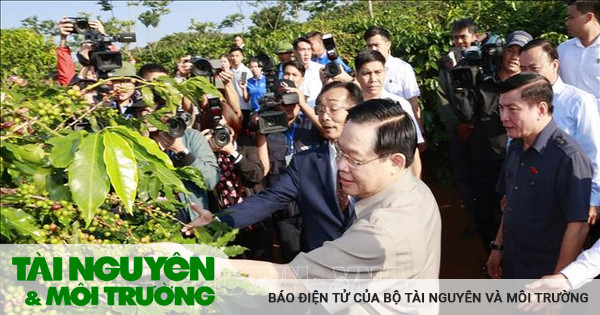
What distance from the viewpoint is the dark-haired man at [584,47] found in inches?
183

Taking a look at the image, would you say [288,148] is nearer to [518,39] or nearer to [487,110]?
[487,110]

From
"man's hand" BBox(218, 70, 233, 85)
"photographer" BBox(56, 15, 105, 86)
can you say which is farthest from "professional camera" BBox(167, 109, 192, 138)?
"photographer" BBox(56, 15, 105, 86)

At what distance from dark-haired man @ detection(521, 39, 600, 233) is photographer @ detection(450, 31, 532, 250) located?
720 mm

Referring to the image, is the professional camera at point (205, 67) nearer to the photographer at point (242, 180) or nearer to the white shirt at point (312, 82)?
the photographer at point (242, 180)

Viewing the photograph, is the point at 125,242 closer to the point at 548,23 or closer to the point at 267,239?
the point at 267,239

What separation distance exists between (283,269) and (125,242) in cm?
54

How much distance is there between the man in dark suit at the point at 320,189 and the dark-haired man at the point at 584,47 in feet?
6.48

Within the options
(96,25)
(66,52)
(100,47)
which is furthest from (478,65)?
(66,52)

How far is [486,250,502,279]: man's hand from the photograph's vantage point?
3.79 metres

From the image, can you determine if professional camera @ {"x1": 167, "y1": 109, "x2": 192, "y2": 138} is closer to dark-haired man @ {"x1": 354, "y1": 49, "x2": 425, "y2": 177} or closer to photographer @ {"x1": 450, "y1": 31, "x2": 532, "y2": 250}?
dark-haired man @ {"x1": 354, "y1": 49, "x2": 425, "y2": 177}

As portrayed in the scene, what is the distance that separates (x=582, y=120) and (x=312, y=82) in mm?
2910

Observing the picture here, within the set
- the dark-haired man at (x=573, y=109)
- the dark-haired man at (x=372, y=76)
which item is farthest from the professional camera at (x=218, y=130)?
the dark-haired man at (x=573, y=109)

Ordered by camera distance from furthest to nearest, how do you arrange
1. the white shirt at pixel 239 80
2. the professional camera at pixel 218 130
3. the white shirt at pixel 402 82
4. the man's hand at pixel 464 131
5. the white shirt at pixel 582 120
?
the white shirt at pixel 239 80
the white shirt at pixel 402 82
the man's hand at pixel 464 131
the professional camera at pixel 218 130
the white shirt at pixel 582 120

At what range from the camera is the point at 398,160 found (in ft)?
7.51
